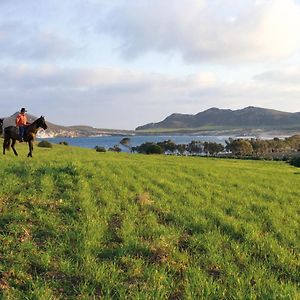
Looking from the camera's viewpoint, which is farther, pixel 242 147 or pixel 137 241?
pixel 242 147

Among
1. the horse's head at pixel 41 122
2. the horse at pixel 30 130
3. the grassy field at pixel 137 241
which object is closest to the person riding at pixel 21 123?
the horse at pixel 30 130

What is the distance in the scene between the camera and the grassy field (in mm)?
8344

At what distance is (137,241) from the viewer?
10625mm

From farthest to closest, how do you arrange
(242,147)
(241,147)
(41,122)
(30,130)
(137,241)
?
1. (242,147)
2. (241,147)
3. (30,130)
4. (41,122)
5. (137,241)

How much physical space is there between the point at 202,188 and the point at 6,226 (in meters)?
10.4

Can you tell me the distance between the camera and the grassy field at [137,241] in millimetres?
8344

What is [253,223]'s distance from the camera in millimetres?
13641

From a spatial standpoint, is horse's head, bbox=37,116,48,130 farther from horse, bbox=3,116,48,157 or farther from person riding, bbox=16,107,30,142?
person riding, bbox=16,107,30,142

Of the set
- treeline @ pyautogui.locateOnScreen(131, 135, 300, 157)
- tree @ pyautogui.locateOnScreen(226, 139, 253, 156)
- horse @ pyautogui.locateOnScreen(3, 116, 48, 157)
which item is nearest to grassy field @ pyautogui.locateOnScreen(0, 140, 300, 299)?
horse @ pyautogui.locateOnScreen(3, 116, 48, 157)

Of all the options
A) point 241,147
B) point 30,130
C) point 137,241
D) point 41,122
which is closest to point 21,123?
point 30,130

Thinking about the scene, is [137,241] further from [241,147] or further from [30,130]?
[241,147]

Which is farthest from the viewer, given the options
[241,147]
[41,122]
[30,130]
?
[241,147]

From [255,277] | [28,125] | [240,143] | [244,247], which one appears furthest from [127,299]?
[240,143]

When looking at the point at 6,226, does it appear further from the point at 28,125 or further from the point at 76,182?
the point at 28,125
